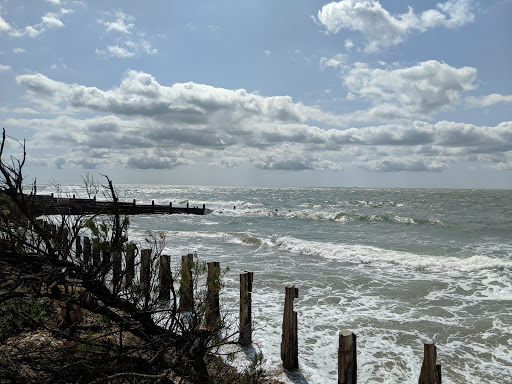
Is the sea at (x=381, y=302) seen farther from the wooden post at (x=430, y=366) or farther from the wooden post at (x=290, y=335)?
the wooden post at (x=430, y=366)

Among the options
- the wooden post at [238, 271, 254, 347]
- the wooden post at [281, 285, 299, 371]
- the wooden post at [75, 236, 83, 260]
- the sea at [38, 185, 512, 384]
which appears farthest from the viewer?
the wooden post at [238, 271, 254, 347]

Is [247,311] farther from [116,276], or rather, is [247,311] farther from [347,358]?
[116,276]

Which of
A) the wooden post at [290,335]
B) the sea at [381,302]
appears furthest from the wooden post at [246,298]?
the wooden post at [290,335]

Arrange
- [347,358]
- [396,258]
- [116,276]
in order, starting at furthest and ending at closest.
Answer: [396,258]
[347,358]
[116,276]

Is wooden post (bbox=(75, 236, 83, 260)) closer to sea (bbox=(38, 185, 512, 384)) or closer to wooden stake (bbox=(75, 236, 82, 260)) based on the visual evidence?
wooden stake (bbox=(75, 236, 82, 260))

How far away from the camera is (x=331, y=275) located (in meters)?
14.1

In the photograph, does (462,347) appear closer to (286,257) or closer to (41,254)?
(41,254)

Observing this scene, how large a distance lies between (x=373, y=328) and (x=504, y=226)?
31490 mm

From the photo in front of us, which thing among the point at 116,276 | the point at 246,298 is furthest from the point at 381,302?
the point at 116,276

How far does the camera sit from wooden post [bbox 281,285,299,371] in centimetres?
618

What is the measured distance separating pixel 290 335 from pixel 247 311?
1.26m

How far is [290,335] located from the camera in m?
6.18

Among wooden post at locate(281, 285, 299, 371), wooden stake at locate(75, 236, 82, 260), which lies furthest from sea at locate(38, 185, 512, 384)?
wooden stake at locate(75, 236, 82, 260)

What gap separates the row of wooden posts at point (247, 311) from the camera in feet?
13.4
